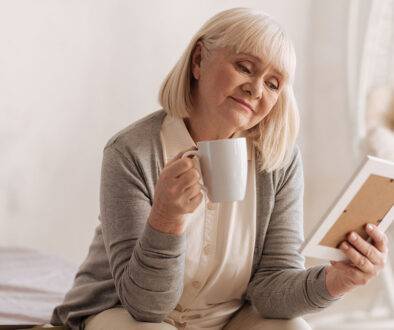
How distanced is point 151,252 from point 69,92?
158 cm

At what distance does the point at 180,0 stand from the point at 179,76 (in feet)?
5.15

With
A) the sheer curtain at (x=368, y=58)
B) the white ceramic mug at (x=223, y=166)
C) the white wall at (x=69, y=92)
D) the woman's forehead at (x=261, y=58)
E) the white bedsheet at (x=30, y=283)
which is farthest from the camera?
the sheer curtain at (x=368, y=58)

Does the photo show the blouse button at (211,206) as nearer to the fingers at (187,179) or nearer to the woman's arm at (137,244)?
the woman's arm at (137,244)

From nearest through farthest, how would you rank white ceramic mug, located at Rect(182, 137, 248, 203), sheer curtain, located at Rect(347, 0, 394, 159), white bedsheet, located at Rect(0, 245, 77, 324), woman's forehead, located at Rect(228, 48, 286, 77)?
white ceramic mug, located at Rect(182, 137, 248, 203)
woman's forehead, located at Rect(228, 48, 286, 77)
white bedsheet, located at Rect(0, 245, 77, 324)
sheer curtain, located at Rect(347, 0, 394, 159)

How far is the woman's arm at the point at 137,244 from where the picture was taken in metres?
1.10

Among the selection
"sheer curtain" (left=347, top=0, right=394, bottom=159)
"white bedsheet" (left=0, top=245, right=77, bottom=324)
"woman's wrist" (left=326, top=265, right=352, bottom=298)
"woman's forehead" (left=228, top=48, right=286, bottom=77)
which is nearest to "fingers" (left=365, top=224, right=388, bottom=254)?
"woman's wrist" (left=326, top=265, right=352, bottom=298)

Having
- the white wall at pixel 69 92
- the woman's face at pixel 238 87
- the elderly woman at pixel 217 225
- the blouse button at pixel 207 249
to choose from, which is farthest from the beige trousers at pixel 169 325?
the white wall at pixel 69 92

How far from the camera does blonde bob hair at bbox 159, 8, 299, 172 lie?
48.1 inches

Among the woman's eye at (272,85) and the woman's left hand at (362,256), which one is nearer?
the woman's left hand at (362,256)

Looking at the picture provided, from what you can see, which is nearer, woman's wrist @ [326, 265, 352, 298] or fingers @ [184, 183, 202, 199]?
fingers @ [184, 183, 202, 199]

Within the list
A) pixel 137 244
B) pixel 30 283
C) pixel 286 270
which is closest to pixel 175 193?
pixel 137 244

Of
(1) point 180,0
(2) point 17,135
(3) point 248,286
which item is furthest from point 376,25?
(3) point 248,286

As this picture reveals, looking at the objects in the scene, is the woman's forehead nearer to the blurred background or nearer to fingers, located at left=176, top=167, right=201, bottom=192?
fingers, located at left=176, top=167, right=201, bottom=192

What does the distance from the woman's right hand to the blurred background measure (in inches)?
55.1
